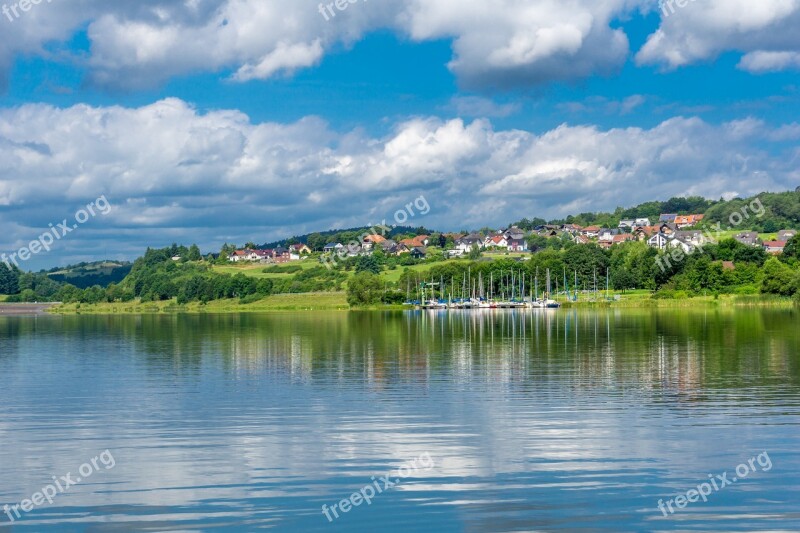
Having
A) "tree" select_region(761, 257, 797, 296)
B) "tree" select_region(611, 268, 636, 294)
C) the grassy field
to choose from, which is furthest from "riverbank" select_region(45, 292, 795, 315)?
"tree" select_region(611, 268, 636, 294)

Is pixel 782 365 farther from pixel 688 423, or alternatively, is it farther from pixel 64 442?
pixel 64 442

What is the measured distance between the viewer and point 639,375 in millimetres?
40344

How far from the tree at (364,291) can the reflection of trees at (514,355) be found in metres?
81.0

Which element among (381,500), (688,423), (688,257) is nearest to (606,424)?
(688,423)

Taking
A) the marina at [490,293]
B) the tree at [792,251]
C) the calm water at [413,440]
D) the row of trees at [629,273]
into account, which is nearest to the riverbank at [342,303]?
the row of trees at [629,273]

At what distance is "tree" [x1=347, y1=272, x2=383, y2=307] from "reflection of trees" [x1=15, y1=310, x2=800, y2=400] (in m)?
81.0

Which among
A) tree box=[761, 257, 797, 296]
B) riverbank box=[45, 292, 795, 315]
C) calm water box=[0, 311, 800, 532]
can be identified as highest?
tree box=[761, 257, 797, 296]

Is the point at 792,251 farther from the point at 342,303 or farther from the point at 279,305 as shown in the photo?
the point at 279,305

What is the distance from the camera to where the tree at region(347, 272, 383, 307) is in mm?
165000

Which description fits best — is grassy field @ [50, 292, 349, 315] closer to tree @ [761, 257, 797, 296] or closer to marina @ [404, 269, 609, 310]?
marina @ [404, 269, 609, 310]

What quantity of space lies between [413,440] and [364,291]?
461 feet

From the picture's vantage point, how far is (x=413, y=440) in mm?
25047

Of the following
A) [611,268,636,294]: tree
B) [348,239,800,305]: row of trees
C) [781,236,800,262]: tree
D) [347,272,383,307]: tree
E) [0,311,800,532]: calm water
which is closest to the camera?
[0,311,800,532]: calm water

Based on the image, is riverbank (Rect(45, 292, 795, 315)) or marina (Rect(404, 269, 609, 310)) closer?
riverbank (Rect(45, 292, 795, 315))
